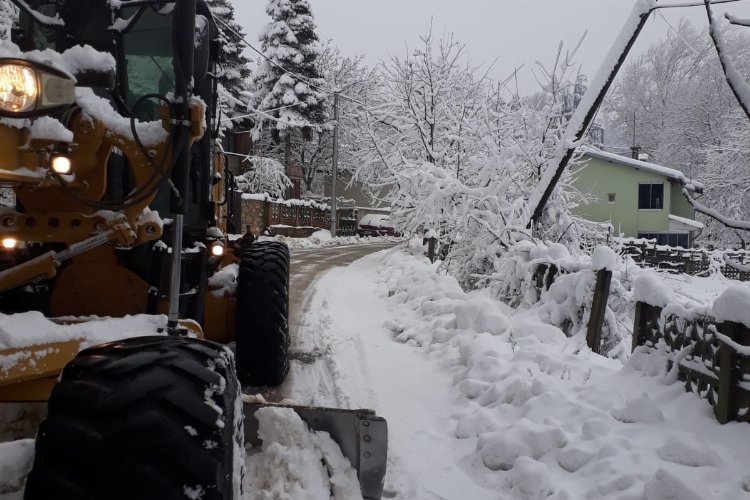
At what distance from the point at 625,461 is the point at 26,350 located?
3110 mm

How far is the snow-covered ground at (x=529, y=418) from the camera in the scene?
3.16m

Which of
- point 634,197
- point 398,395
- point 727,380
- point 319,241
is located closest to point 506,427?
point 398,395

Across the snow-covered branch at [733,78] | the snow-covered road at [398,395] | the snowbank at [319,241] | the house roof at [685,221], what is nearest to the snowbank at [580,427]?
the snow-covered road at [398,395]

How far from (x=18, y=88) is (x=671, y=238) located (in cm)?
3529

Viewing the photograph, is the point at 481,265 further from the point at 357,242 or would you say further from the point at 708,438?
the point at 357,242

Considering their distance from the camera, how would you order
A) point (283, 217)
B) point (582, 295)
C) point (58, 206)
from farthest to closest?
point (283, 217), point (582, 295), point (58, 206)

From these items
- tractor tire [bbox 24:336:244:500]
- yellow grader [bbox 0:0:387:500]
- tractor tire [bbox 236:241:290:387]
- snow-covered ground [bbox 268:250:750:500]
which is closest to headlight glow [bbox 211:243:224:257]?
yellow grader [bbox 0:0:387:500]

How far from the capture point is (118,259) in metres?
2.84

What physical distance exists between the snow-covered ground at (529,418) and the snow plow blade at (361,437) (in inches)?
24.1

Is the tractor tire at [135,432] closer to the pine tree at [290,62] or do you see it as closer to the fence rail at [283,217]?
the fence rail at [283,217]

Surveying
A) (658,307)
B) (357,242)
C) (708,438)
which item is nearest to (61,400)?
(708,438)

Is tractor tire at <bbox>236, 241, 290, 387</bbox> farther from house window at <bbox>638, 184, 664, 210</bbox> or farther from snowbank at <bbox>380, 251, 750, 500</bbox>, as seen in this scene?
A: house window at <bbox>638, 184, 664, 210</bbox>

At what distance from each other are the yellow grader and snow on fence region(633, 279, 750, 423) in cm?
227

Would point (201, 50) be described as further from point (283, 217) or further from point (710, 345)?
point (283, 217)
